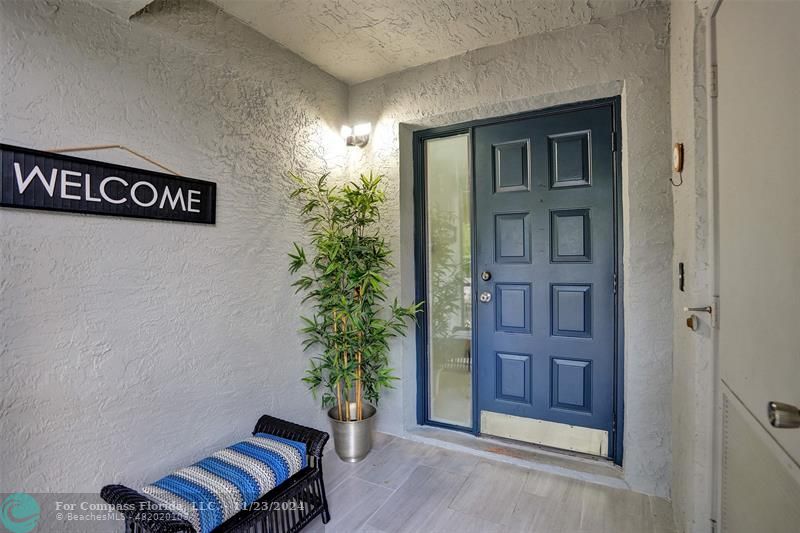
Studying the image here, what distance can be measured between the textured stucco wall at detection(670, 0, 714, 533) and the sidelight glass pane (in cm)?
123

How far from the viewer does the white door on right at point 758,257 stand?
0.78 meters

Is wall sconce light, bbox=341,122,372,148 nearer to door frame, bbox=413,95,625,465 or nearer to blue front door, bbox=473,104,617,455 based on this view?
door frame, bbox=413,95,625,465

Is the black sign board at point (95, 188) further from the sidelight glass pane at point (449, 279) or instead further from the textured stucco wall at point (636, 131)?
the textured stucco wall at point (636, 131)

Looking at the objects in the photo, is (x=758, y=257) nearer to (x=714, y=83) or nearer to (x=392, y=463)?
(x=714, y=83)

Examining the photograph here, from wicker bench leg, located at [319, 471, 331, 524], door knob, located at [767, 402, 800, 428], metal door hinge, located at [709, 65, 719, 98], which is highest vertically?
metal door hinge, located at [709, 65, 719, 98]

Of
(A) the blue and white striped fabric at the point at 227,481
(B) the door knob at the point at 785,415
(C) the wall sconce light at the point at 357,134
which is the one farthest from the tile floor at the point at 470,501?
(C) the wall sconce light at the point at 357,134

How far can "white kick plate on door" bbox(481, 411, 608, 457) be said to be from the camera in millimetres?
2289

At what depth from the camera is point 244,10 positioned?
6.53ft

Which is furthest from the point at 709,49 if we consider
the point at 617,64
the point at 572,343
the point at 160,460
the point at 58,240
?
the point at 160,460

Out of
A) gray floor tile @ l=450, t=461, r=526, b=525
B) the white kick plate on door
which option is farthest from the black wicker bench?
the white kick plate on door

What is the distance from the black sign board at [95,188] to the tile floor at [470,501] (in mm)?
1633

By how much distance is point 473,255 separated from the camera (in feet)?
8.48

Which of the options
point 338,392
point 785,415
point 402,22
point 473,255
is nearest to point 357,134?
point 402,22

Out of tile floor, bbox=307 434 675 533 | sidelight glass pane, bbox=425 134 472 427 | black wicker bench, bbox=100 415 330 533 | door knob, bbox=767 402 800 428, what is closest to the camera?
door knob, bbox=767 402 800 428
